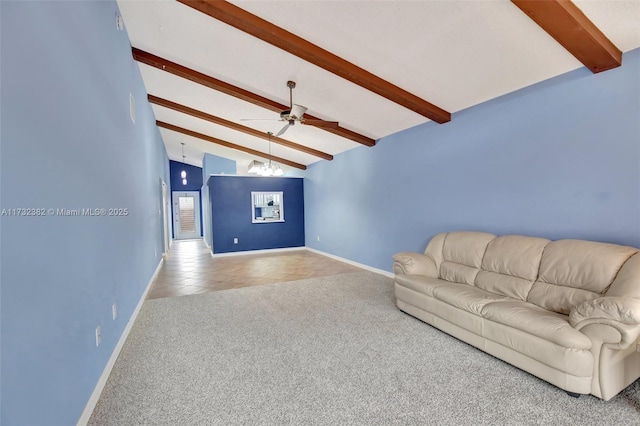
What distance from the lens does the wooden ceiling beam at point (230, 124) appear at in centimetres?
536

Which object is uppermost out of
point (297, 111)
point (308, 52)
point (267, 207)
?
point (308, 52)

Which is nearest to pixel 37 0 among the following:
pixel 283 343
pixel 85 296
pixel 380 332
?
pixel 85 296

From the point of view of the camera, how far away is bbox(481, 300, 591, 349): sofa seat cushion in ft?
6.22

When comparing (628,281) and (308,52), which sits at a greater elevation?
(308,52)

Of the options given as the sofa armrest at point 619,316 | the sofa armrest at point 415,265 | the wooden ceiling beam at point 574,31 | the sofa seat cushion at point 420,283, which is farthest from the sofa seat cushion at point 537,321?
the wooden ceiling beam at point 574,31

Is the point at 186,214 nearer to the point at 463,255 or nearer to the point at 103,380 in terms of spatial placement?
the point at 103,380

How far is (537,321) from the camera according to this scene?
83.0 inches

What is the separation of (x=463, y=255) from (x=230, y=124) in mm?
4853

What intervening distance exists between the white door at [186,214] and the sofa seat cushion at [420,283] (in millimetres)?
11482

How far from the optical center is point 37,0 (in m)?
1.42

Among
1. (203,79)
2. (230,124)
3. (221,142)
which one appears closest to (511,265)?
(203,79)

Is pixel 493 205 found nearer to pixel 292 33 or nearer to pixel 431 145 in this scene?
pixel 431 145

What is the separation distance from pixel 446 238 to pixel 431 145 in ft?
4.86

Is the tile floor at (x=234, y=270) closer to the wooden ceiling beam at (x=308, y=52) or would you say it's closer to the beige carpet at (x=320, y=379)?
the beige carpet at (x=320, y=379)
